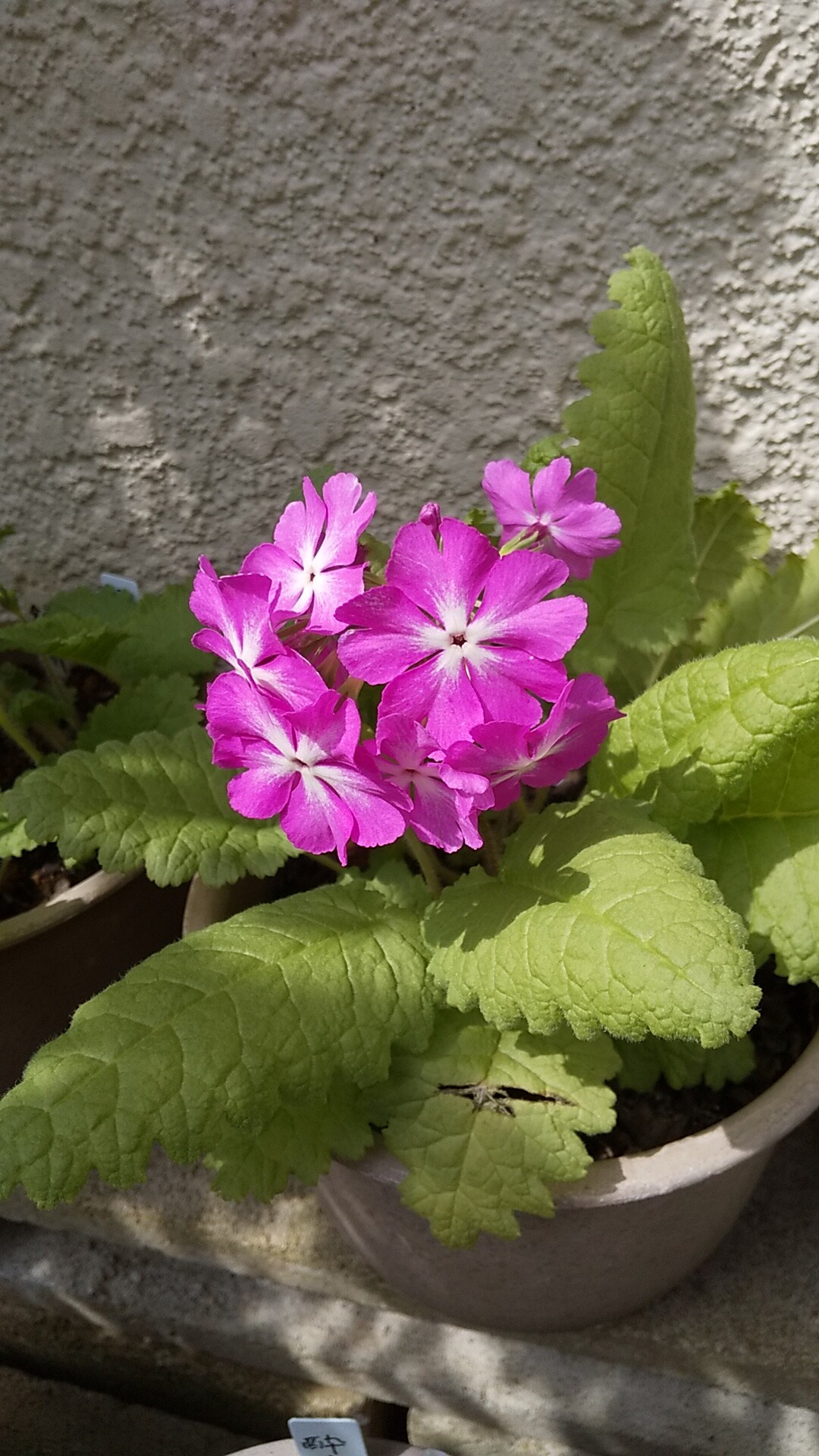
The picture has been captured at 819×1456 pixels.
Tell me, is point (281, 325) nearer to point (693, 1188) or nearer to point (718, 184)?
point (718, 184)

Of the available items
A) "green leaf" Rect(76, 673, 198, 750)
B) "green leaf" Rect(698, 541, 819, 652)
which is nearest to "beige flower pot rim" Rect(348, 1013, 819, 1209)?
"green leaf" Rect(698, 541, 819, 652)

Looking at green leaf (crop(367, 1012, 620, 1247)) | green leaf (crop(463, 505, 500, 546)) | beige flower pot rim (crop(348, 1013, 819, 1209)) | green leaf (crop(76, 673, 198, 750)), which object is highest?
green leaf (crop(463, 505, 500, 546))

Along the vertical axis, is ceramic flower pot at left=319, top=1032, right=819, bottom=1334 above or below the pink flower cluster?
below

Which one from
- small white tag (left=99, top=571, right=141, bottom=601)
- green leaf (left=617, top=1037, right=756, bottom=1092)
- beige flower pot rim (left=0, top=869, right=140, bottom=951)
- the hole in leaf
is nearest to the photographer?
the hole in leaf

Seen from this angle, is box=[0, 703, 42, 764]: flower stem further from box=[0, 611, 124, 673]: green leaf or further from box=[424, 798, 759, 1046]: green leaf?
box=[424, 798, 759, 1046]: green leaf

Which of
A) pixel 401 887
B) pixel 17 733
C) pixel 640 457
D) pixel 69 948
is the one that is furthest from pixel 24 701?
pixel 640 457

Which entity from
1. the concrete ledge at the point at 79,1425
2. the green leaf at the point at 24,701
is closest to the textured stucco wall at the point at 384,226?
the green leaf at the point at 24,701
